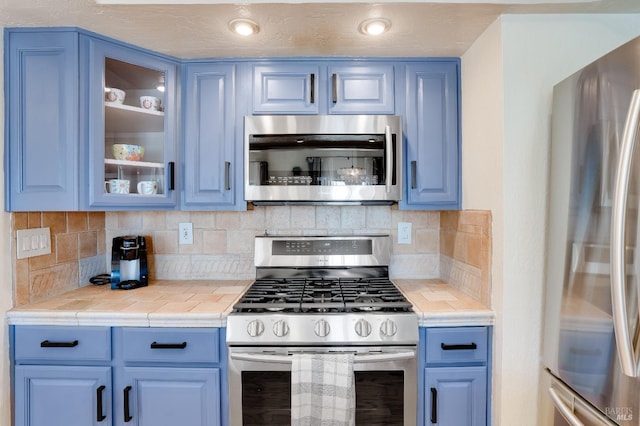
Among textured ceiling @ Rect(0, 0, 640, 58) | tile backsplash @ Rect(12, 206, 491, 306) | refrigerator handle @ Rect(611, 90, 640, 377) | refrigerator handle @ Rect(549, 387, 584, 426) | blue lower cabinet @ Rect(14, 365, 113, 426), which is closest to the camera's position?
refrigerator handle @ Rect(611, 90, 640, 377)

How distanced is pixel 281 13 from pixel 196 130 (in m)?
0.75

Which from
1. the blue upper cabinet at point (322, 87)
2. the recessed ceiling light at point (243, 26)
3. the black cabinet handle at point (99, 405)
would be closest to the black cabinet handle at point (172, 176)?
the blue upper cabinet at point (322, 87)

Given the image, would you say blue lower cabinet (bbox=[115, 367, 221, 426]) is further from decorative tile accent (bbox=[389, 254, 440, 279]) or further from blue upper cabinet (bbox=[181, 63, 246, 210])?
decorative tile accent (bbox=[389, 254, 440, 279])

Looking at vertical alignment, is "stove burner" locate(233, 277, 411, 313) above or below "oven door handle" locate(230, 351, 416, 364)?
above

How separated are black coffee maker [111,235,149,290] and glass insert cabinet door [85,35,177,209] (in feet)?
1.07

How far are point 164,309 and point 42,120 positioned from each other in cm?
101

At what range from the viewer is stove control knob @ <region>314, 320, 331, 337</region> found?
1.45m

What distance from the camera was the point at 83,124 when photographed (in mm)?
1567

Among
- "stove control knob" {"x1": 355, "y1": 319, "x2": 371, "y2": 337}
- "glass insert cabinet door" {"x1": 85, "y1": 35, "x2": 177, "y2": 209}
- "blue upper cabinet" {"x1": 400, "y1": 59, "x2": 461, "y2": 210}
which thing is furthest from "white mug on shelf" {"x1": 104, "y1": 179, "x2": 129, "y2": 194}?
"blue upper cabinet" {"x1": 400, "y1": 59, "x2": 461, "y2": 210}

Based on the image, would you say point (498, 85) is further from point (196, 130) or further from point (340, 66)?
point (196, 130)

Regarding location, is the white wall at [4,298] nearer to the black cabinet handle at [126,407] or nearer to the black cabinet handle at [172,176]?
the black cabinet handle at [126,407]

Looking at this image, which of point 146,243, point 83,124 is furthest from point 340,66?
point 146,243

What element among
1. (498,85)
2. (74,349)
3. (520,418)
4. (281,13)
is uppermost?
(281,13)

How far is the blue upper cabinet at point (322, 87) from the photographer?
1.82 m
